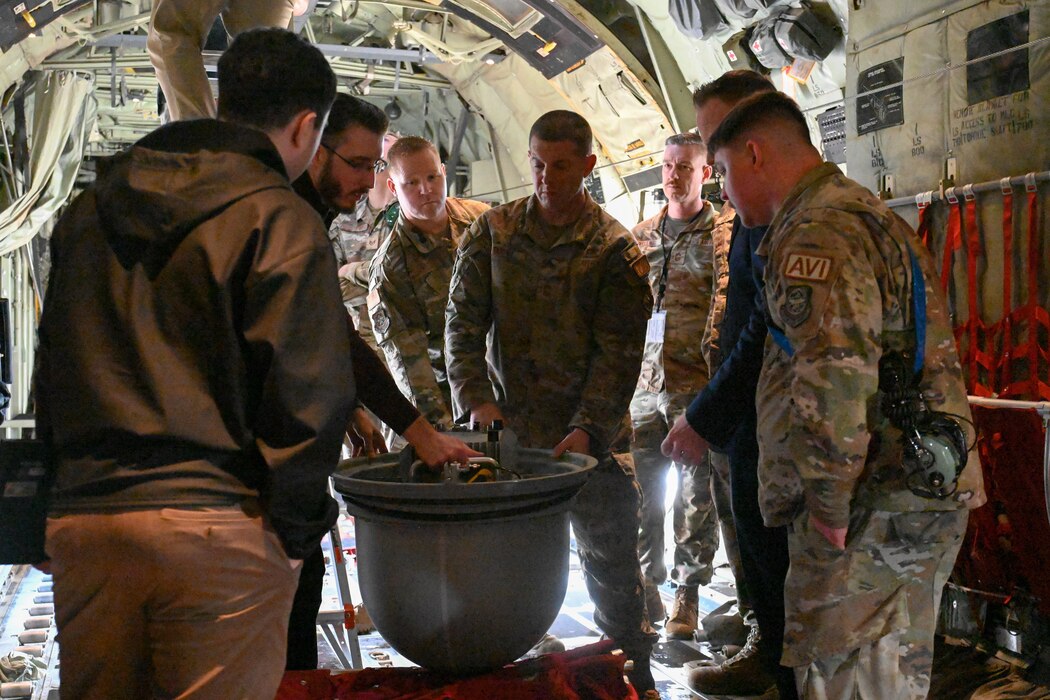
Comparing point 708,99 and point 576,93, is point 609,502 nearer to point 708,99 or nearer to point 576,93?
point 708,99

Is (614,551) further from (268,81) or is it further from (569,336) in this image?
(268,81)

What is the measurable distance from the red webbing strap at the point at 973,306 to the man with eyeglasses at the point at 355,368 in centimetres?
188

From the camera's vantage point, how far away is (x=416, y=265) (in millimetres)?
3803

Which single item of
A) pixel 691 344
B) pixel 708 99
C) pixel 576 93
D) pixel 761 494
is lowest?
pixel 761 494

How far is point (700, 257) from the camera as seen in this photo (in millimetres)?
4227

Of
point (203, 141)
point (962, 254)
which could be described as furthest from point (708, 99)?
point (203, 141)

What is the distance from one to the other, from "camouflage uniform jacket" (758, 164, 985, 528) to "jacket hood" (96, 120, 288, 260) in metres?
1.11

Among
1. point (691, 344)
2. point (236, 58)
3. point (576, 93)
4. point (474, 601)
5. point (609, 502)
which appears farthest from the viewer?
point (576, 93)

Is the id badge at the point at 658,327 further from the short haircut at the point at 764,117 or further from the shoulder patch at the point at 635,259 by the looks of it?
the short haircut at the point at 764,117

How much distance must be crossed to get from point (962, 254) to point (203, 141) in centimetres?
267

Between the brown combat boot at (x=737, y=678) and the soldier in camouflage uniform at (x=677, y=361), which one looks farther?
the soldier in camouflage uniform at (x=677, y=361)

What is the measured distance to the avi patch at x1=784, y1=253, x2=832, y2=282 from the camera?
1997 mm

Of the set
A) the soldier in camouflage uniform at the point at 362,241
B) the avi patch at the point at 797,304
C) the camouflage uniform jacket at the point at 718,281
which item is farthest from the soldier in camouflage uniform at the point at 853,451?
the soldier in camouflage uniform at the point at 362,241

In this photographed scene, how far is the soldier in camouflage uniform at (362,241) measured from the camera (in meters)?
4.80
